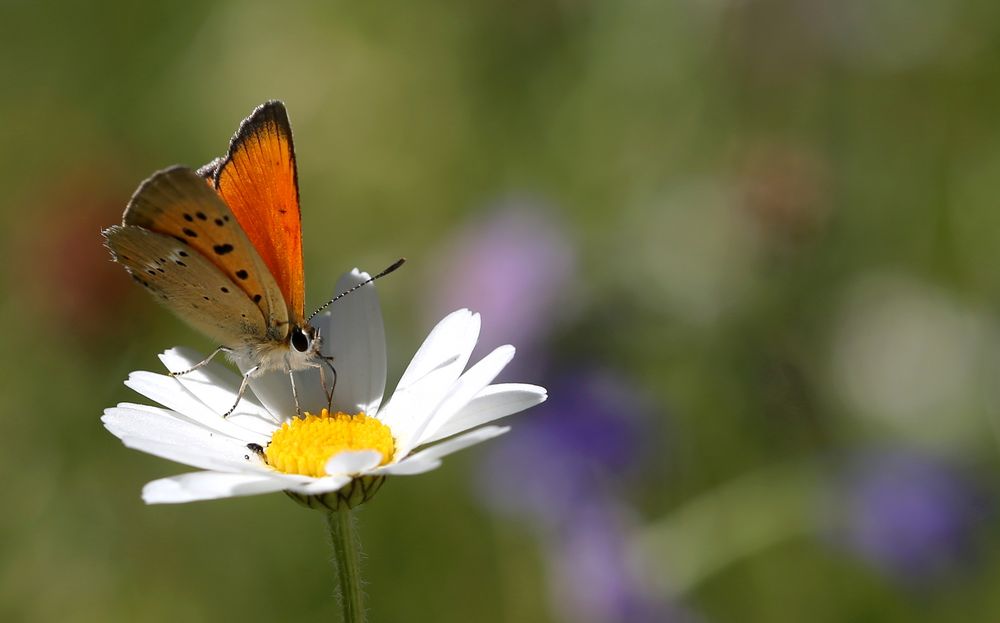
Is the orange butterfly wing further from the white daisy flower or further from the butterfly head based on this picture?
the white daisy flower

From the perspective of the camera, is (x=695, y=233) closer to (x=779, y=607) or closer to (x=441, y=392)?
(x=779, y=607)

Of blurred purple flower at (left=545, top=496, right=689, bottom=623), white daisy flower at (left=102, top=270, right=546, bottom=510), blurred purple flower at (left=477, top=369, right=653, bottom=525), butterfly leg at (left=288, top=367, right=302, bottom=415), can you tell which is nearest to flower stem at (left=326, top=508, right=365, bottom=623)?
white daisy flower at (left=102, top=270, right=546, bottom=510)

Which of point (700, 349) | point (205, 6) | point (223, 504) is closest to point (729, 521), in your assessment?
point (700, 349)

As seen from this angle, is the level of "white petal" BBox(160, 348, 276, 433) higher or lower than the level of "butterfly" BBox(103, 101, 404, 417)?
lower

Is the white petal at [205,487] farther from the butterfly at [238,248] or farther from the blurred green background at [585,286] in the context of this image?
the blurred green background at [585,286]

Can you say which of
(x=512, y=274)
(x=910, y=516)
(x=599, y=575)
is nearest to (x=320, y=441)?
(x=599, y=575)

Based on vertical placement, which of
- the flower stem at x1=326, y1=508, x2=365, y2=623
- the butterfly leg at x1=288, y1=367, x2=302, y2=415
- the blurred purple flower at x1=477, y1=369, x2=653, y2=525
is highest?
the blurred purple flower at x1=477, y1=369, x2=653, y2=525

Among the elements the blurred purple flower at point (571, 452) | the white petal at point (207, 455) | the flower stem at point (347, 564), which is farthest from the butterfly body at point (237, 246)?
the blurred purple flower at point (571, 452)

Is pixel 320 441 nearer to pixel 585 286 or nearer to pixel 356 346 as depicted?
pixel 356 346
